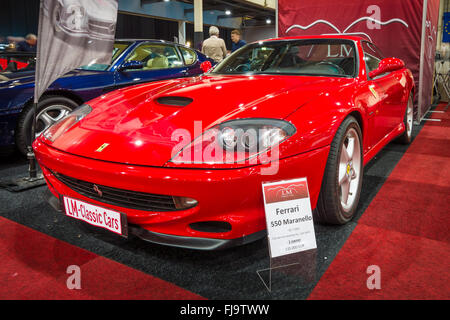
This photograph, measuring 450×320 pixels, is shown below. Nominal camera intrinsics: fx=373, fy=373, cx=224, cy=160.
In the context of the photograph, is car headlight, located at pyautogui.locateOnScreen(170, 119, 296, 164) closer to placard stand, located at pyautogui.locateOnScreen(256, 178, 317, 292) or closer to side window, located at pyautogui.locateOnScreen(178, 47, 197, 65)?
placard stand, located at pyautogui.locateOnScreen(256, 178, 317, 292)

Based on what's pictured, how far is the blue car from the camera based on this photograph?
10.6 feet

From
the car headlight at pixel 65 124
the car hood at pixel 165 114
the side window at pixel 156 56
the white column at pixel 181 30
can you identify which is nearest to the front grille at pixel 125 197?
the car hood at pixel 165 114

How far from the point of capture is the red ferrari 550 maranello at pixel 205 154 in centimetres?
149

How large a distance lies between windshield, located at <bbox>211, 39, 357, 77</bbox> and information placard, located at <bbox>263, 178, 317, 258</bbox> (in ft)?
3.91

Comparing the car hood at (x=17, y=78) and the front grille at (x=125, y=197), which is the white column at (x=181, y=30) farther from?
the front grille at (x=125, y=197)

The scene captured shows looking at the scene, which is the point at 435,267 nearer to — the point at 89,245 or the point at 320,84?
the point at 320,84

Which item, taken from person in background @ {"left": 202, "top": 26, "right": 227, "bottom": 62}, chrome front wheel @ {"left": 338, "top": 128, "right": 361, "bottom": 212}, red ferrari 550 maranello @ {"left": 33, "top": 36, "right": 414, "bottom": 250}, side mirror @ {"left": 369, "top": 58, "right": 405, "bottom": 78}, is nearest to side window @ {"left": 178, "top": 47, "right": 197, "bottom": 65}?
person in background @ {"left": 202, "top": 26, "right": 227, "bottom": 62}

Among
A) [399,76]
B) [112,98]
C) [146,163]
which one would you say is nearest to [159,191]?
[146,163]

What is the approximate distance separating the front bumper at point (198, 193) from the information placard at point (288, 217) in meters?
0.05

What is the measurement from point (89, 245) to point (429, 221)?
Result: 194 cm

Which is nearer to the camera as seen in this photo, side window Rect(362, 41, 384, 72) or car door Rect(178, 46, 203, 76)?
side window Rect(362, 41, 384, 72)

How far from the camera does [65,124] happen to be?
204 cm

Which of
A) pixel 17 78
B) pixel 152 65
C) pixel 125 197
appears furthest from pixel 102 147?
pixel 152 65

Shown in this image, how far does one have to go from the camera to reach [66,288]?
1.59 m
